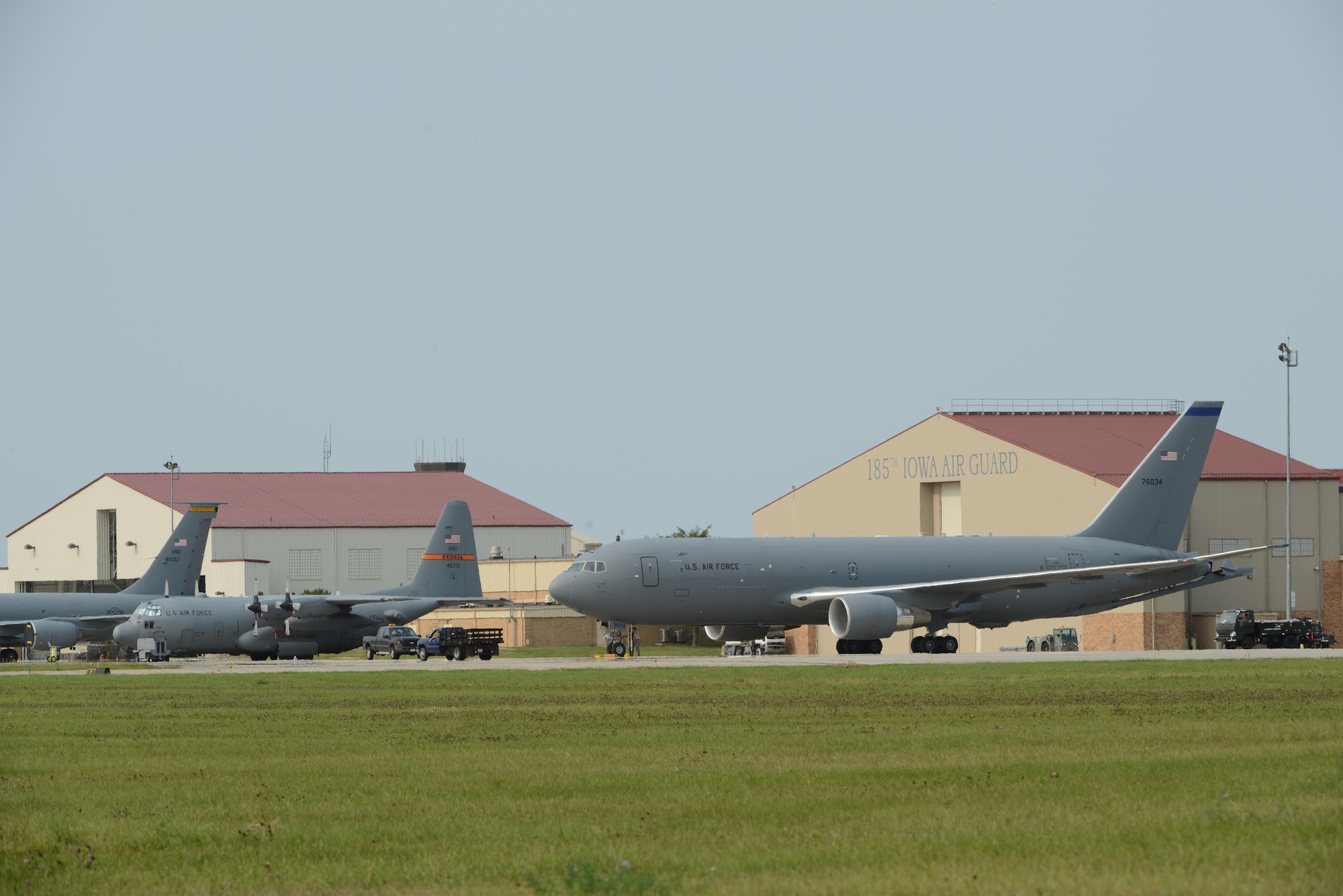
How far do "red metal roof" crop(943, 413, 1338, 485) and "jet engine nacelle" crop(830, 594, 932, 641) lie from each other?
21.6 metres

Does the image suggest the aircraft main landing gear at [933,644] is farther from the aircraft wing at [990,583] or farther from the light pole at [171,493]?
the light pole at [171,493]

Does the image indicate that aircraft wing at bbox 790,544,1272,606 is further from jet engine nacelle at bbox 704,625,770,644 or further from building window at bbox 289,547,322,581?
building window at bbox 289,547,322,581

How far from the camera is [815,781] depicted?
57.7 ft

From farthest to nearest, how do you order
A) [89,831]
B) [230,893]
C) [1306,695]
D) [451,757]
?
[1306,695] < [451,757] < [89,831] < [230,893]

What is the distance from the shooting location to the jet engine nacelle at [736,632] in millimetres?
62125

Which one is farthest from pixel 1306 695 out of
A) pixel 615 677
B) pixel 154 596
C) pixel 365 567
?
pixel 365 567

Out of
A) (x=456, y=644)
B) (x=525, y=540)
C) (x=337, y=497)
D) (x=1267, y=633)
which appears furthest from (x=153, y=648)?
(x=525, y=540)

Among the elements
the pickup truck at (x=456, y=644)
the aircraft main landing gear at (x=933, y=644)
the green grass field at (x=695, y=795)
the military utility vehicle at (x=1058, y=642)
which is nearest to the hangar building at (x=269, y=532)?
the pickup truck at (x=456, y=644)

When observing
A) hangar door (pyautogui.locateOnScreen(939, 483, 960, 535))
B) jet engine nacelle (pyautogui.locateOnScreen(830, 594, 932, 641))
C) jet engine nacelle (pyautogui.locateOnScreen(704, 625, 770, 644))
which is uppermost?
hangar door (pyautogui.locateOnScreen(939, 483, 960, 535))

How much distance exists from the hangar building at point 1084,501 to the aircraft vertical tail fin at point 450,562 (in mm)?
20318

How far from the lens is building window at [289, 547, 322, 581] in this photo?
113m

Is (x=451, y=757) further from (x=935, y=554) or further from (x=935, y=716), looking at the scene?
(x=935, y=554)

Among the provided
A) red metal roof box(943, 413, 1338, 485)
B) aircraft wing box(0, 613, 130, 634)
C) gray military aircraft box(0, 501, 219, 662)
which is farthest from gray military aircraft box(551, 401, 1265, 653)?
aircraft wing box(0, 613, 130, 634)

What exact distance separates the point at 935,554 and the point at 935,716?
35.9m
